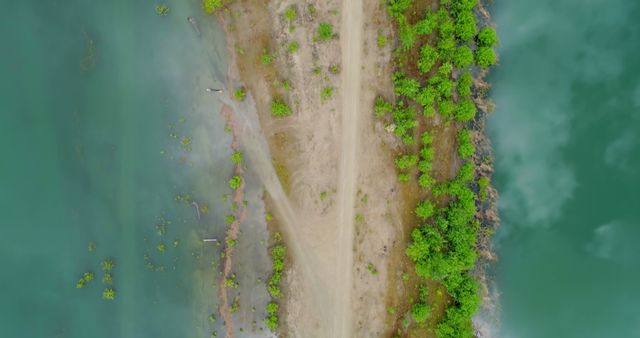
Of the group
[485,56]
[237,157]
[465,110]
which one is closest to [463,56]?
[485,56]

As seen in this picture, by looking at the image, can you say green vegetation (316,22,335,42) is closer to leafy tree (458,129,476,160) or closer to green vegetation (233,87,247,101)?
green vegetation (233,87,247,101)

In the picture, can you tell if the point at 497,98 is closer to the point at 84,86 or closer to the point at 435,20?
the point at 435,20

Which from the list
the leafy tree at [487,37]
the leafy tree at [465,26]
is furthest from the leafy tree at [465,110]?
the leafy tree at [465,26]

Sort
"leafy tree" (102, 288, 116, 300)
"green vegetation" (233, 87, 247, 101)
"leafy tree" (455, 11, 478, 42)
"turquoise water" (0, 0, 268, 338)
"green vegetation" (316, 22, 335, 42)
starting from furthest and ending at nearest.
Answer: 1. "leafy tree" (102, 288, 116, 300)
2. "turquoise water" (0, 0, 268, 338)
3. "green vegetation" (233, 87, 247, 101)
4. "green vegetation" (316, 22, 335, 42)
5. "leafy tree" (455, 11, 478, 42)

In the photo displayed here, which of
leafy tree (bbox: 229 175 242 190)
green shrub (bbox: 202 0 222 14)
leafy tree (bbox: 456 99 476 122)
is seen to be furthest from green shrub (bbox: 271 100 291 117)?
leafy tree (bbox: 456 99 476 122)

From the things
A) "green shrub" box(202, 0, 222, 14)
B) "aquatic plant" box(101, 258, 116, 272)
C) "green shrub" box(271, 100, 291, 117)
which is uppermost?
"green shrub" box(202, 0, 222, 14)

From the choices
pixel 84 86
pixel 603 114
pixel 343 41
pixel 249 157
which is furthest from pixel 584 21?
pixel 84 86
